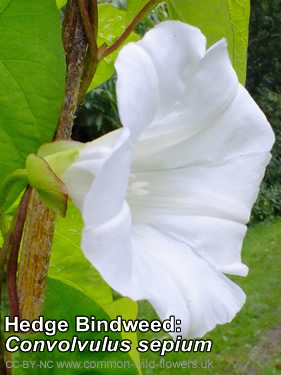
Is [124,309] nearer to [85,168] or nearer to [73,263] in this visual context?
[73,263]

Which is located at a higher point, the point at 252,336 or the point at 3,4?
the point at 3,4

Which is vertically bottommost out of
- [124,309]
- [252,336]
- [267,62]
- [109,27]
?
[252,336]

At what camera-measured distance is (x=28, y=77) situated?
0.43m

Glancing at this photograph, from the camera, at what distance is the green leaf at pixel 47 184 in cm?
38

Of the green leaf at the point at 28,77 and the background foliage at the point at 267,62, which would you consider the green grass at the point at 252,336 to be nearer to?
the green leaf at the point at 28,77

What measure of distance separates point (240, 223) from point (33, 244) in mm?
168

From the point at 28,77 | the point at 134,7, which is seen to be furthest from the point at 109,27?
the point at 28,77

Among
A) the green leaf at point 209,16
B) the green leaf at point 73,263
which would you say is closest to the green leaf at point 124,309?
the green leaf at point 73,263

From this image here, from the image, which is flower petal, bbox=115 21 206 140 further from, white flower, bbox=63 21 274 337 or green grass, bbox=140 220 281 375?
green grass, bbox=140 220 281 375

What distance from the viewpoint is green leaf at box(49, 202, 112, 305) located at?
61 centimetres

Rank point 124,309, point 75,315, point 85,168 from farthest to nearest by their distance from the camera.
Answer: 1. point 124,309
2. point 75,315
3. point 85,168

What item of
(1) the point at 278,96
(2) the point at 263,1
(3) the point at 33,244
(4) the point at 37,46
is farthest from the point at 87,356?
(2) the point at 263,1

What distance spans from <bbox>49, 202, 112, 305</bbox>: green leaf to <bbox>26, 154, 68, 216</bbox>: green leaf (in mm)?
220

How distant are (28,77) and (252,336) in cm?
283
